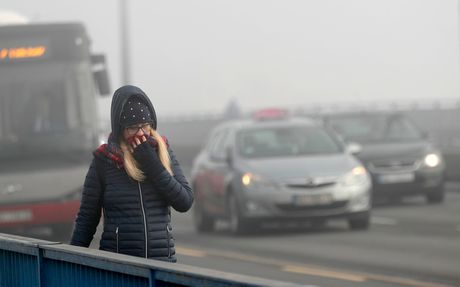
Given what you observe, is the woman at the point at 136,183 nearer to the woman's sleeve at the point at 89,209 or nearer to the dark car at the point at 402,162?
the woman's sleeve at the point at 89,209

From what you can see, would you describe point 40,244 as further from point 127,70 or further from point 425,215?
point 127,70

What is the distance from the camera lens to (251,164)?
19.7 m

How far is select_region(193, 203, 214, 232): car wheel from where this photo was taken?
21091 millimetres

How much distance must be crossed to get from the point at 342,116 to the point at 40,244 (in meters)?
20.8

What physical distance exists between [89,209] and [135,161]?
0.39 m

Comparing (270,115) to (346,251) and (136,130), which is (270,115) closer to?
(346,251)

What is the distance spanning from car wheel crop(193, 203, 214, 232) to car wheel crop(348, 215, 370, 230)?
2.16m

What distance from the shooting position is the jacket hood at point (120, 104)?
7148 millimetres

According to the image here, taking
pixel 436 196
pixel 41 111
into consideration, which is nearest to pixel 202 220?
pixel 41 111

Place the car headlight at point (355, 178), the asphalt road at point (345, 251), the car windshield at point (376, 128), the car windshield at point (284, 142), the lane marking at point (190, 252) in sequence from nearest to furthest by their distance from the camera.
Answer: the asphalt road at point (345, 251) < the lane marking at point (190, 252) < the car headlight at point (355, 178) < the car windshield at point (284, 142) < the car windshield at point (376, 128)

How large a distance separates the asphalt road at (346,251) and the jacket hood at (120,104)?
5.95 m

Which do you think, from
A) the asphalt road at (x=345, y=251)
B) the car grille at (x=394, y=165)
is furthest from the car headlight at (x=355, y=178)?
the car grille at (x=394, y=165)

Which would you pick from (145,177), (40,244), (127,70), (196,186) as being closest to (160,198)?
(145,177)

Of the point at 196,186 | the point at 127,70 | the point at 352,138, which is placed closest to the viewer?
the point at 196,186
